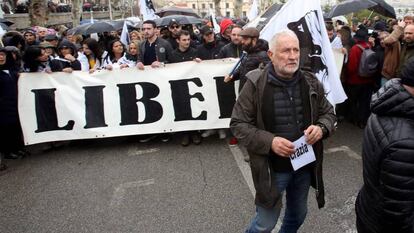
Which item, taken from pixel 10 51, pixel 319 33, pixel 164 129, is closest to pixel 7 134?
pixel 10 51

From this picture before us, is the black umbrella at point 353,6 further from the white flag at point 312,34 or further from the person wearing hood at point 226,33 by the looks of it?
the white flag at point 312,34

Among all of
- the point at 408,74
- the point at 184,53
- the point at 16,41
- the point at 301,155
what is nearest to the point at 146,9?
the point at 16,41

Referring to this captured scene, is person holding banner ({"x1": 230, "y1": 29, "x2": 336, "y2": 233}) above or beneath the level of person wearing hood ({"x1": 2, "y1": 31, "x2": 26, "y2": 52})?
beneath

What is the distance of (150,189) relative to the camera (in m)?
4.45

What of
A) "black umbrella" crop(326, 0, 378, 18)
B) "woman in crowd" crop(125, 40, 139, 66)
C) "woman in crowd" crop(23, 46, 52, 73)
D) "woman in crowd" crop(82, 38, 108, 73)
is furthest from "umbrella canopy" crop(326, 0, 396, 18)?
"woman in crowd" crop(23, 46, 52, 73)

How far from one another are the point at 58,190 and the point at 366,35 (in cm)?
516

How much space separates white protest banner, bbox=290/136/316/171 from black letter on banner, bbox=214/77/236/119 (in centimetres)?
340

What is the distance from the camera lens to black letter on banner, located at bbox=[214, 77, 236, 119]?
5.95m

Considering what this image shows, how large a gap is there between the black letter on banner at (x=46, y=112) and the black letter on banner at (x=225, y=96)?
91.1 inches

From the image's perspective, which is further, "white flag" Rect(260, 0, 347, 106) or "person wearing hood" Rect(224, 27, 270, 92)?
"person wearing hood" Rect(224, 27, 270, 92)

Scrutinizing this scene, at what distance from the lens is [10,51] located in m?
5.78

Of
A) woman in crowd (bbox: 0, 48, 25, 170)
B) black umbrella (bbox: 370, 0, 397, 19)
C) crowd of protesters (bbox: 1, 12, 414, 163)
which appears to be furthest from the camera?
black umbrella (bbox: 370, 0, 397, 19)

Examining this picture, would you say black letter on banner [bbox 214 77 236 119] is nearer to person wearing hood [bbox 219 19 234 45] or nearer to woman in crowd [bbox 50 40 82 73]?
person wearing hood [bbox 219 19 234 45]

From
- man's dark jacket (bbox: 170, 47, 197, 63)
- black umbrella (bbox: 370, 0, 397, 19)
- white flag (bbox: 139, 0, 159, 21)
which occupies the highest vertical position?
white flag (bbox: 139, 0, 159, 21)
